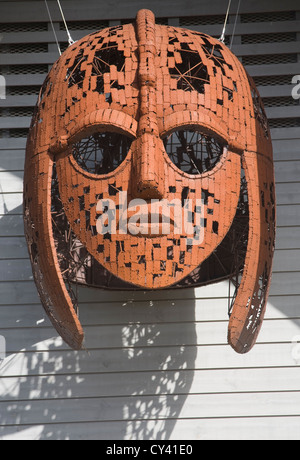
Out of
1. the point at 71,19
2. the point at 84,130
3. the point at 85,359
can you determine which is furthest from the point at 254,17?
the point at 85,359

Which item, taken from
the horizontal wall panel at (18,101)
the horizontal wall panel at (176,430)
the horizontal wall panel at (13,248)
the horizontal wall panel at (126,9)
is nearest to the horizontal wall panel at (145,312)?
the horizontal wall panel at (13,248)

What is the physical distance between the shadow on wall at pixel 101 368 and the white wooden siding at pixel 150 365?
0.01 meters

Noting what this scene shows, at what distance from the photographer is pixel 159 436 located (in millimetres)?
7352

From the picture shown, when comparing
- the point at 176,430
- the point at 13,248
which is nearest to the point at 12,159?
the point at 13,248

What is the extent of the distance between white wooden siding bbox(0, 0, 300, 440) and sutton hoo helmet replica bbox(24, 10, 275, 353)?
4.40 feet

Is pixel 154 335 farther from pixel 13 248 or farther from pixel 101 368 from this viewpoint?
pixel 13 248

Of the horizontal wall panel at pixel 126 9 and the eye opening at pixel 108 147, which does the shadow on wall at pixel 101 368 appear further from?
the horizontal wall panel at pixel 126 9

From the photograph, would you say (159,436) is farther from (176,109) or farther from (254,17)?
(254,17)

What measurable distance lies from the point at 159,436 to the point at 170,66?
3704 millimetres

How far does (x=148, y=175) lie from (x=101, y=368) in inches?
112

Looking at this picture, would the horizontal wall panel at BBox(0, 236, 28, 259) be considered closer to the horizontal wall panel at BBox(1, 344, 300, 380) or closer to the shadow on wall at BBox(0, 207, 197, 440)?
the shadow on wall at BBox(0, 207, 197, 440)

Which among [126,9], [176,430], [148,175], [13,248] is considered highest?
[126,9]

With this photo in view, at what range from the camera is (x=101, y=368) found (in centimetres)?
746

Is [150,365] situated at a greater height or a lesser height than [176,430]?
greater
